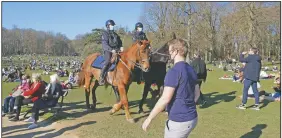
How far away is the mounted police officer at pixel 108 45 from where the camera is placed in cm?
1008

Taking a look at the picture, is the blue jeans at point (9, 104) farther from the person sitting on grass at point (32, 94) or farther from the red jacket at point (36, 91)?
the red jacket at point (36, 91)

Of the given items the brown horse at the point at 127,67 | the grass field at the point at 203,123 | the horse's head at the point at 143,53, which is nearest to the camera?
the grass field at the point at 203,123

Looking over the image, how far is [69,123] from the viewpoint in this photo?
905 centimetres

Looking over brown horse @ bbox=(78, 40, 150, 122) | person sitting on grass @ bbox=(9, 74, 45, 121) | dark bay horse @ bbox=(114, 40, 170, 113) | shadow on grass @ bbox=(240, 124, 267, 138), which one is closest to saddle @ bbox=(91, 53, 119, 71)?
brown horse @ bbox=(78, 40, 150, 122)

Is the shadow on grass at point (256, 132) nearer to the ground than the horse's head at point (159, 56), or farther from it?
nearer to the ground

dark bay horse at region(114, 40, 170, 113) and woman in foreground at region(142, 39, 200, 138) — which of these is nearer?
woman in foreground at region(142, 39, 200, 138)

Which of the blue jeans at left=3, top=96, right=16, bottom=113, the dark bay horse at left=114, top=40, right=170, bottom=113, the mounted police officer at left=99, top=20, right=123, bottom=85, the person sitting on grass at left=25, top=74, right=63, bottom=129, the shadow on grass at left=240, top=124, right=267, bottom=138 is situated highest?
the mounted police officer at left=99, top=20, right=123, bottom=85

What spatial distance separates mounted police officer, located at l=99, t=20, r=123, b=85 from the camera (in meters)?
10.1

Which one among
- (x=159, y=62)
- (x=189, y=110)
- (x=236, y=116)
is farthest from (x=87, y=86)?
(x=189, y=110)

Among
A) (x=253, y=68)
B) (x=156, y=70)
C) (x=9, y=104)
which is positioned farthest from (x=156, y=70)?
(x=9, y=104)

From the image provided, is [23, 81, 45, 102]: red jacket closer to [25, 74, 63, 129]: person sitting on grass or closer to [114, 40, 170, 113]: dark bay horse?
[25, 74, 63, 129]: person sitting on grass

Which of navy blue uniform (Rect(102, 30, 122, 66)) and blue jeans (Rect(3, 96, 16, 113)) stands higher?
navy blue uniform (Rect(102, 30, 122, 66))

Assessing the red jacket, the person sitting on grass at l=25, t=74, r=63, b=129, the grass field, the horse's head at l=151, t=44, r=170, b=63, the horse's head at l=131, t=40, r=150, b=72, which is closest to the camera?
the grass field

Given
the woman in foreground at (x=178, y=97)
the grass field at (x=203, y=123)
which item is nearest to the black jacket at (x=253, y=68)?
the grass field at (x=203, y=123)
